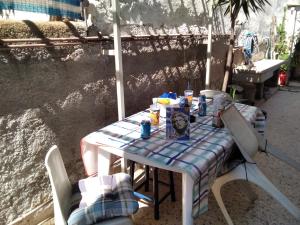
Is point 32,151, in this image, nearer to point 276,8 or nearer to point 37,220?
point 37,220

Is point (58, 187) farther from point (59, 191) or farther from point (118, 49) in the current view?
point (118, 49)

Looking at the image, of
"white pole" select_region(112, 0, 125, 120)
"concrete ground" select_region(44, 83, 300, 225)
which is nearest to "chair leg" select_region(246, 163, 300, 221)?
"concrete ground" select_region(44, 83, 300, 225)

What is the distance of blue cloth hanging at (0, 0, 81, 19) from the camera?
1951 mm

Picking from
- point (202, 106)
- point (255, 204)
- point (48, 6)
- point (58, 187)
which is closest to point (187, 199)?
point (58, 187)

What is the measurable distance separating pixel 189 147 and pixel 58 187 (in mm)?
948

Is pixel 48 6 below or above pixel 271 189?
above

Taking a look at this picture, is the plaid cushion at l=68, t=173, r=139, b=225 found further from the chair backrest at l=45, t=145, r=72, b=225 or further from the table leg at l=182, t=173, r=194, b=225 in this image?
the table leg at l=182, t=173, r=194, b=225

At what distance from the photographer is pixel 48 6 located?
2121 mm

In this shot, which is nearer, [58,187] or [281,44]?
[58,187]

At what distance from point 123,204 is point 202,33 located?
141 inches

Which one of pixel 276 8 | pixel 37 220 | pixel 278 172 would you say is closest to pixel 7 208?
pixel 37 220

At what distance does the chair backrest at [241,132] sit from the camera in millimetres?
2152

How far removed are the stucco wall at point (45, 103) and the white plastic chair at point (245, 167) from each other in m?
1.32

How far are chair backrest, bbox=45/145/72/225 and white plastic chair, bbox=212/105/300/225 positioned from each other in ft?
3.90
